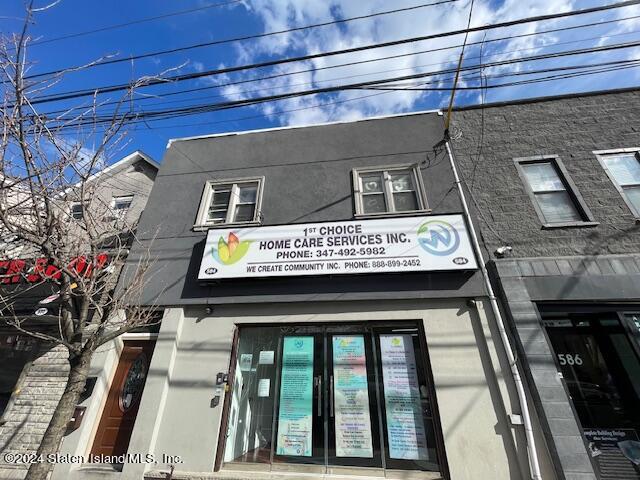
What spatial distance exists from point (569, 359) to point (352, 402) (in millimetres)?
3807

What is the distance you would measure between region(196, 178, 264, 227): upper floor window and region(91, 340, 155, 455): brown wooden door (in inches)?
125

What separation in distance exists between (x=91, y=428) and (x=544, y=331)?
863cm

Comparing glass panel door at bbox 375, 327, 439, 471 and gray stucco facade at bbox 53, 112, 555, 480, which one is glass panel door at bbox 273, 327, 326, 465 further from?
glass panel door at bbox 375, 327, 439, 471

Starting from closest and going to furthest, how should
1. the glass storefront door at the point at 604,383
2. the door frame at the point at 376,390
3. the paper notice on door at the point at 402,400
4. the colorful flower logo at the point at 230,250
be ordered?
the glass storefront door at the point at 604,383 < the door frame at the point at 376,390 < the paper notice on door at the point at 402,400 < the colorful flower logo at the point at 230,250

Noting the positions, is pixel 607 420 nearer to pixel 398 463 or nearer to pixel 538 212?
pixel 398 463

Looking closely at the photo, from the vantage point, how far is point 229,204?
784cm

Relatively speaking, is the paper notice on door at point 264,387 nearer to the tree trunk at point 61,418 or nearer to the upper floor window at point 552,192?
the tree trunk at point 61,418

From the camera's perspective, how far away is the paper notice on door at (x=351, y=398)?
205 inches

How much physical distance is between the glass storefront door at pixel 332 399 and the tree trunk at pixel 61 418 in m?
2.48

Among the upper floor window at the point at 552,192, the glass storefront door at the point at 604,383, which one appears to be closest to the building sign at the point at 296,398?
the glass storefront door at the point at 604,383

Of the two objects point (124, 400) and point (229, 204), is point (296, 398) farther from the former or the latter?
point (229, 204)

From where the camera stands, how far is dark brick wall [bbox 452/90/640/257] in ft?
19.6

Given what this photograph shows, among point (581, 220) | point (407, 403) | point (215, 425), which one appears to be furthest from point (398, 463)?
point (581, 220)

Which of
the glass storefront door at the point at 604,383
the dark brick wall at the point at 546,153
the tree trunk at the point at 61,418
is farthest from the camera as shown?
the dark brick wall at the point at 546,153
